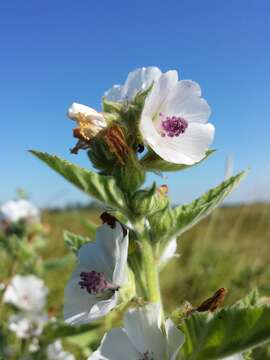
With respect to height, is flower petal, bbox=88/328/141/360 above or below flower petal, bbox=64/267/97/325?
below

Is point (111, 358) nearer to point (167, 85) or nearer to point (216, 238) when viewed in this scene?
point (167, 85)

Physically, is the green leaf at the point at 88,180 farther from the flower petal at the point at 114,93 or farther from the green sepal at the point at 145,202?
the flower petal at the point at 114,93

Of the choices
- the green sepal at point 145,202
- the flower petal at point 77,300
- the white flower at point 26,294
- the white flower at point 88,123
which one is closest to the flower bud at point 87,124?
the white flower at point 88,123

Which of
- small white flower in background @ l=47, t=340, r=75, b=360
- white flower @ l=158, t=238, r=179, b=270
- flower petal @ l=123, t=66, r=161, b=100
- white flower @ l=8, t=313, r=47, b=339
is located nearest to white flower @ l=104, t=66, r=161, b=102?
flower petal @ l=123, t=66, r=161, b=100

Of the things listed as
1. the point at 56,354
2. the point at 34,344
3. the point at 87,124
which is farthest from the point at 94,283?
the point at 34,344

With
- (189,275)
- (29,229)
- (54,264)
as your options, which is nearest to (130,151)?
(54,264)

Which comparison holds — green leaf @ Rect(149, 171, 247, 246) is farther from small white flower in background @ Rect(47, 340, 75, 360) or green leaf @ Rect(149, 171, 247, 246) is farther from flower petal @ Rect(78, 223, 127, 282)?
small white flower in background @ Rect(47, 340, 75, 360)
